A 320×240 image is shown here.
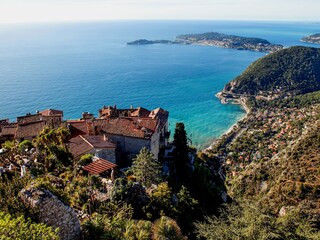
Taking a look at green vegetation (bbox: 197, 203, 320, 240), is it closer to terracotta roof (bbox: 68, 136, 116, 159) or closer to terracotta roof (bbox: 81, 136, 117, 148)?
terracotta roof (bbox: 81, 136, 117, 148)

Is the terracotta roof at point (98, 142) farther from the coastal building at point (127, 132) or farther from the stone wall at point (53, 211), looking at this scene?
the stone wall at point (53, 211)

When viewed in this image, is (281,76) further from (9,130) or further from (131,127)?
(9,130)

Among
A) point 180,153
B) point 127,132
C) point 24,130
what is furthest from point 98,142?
point 24,130

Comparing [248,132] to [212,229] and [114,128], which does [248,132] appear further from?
[212,229]

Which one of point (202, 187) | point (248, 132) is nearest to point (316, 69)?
point (248, 132)

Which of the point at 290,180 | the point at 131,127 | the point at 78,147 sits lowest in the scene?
the point at 290,180

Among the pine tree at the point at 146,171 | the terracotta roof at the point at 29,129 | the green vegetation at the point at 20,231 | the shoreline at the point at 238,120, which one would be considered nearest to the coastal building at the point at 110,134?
the terracotta roof at the point at 29,129
